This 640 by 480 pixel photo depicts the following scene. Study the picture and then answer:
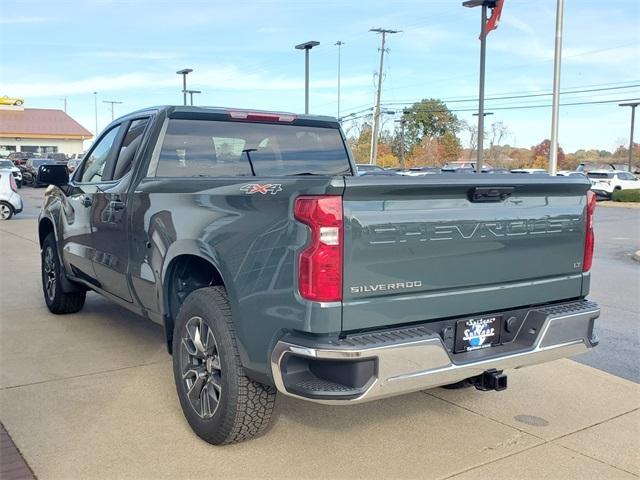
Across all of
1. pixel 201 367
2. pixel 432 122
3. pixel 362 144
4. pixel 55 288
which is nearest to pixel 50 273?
pixel 55 288

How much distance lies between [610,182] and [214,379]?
35796 mm

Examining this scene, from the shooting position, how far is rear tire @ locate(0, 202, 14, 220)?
62.3ft

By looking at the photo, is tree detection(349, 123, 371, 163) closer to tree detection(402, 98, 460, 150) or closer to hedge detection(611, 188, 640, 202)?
tree detection(402, 98, 460, 150)

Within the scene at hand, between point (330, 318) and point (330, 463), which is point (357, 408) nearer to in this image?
point (330, 463)

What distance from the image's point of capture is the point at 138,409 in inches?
172

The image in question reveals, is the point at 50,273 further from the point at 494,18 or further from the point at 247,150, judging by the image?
the point at 494,18

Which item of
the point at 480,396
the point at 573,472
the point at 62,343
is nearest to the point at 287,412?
the point at 480,396

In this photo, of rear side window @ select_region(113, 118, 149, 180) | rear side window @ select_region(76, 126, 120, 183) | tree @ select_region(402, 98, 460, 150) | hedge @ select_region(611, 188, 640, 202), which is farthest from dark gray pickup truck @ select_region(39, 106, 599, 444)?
tree @ select_region(402, 98, 460, 150)

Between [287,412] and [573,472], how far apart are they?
1744mm

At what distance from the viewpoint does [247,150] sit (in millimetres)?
5145

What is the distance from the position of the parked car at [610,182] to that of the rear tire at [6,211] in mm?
27896

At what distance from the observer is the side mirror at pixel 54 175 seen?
242 inches

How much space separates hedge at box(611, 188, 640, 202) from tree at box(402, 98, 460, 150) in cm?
5280

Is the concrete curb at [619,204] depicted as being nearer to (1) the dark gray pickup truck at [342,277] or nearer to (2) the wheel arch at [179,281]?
(1) the dark gray pickup truck at [342,277]
